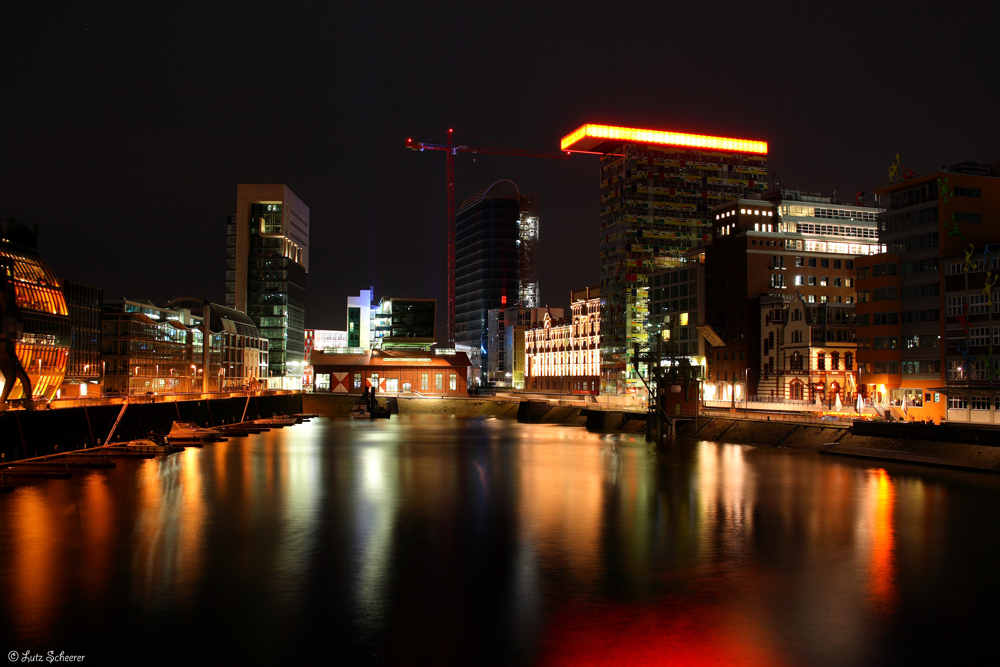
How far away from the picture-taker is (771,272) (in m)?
109

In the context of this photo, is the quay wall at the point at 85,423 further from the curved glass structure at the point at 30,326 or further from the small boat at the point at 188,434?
the curved glass structure at the point at 30,326

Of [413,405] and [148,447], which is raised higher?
[413,405]

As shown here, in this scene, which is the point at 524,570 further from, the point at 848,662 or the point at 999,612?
the point at 999,612

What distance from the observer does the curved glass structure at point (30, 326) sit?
65.8 metres

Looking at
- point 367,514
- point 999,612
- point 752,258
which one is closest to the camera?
point 999,612

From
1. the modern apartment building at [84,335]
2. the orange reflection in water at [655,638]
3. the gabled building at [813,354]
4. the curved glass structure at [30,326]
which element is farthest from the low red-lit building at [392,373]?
the orange reflection in water at [655,638]

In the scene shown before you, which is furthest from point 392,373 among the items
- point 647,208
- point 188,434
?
point 188,434

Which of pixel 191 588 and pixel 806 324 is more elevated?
pixel 806 324

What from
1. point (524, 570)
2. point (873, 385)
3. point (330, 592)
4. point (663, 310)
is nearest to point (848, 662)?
point (524, 570)

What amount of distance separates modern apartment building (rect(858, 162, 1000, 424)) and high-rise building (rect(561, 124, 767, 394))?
264 ft

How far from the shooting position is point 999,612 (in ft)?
80.5

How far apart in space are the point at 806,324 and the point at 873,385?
1492cm

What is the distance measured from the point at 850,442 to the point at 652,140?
128023 millimetres

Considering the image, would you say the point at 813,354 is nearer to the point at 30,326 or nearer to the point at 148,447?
the point at 148,447
